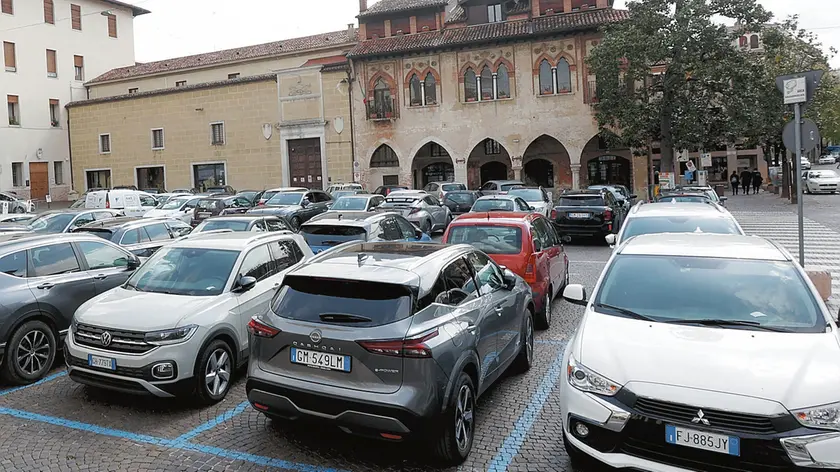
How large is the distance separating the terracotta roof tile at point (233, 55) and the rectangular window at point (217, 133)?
611 centimetres

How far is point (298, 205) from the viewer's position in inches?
855

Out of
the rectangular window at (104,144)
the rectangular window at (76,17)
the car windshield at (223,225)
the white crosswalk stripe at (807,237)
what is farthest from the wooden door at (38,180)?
the white crosswalk stripe at (807,237)

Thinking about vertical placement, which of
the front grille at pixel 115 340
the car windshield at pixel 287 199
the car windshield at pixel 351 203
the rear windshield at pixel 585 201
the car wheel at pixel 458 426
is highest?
the car windshield at pixel 287 199

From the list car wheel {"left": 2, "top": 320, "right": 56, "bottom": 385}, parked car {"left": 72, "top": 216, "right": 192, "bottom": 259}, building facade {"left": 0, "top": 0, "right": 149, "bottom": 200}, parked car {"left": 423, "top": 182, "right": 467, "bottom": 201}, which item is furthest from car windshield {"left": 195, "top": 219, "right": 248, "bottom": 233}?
building facade {"left": 0, "top": 0, "right": 149, "bottom": 200}

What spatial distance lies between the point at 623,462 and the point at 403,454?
172 cm

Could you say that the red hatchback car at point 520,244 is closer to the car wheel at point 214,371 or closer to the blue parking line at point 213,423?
the car wheel at point 214,371

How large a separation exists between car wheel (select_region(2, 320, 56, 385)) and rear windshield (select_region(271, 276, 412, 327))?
3.66m

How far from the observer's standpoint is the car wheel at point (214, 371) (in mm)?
5762

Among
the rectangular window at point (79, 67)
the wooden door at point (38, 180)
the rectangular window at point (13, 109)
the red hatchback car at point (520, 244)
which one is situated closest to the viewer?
the red hatchback car at point (520, 244)

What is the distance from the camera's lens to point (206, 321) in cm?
587

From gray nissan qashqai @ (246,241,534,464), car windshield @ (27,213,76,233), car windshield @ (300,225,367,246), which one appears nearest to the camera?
gray nissan qashqai @ (246,241,534,464)

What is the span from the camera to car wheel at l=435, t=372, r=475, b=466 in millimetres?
4375

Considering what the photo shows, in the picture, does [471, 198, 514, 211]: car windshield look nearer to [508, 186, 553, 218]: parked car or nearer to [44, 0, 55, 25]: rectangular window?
[508, 186, 553, 218]: parked car

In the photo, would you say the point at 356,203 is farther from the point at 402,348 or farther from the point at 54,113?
the point at 54,113
